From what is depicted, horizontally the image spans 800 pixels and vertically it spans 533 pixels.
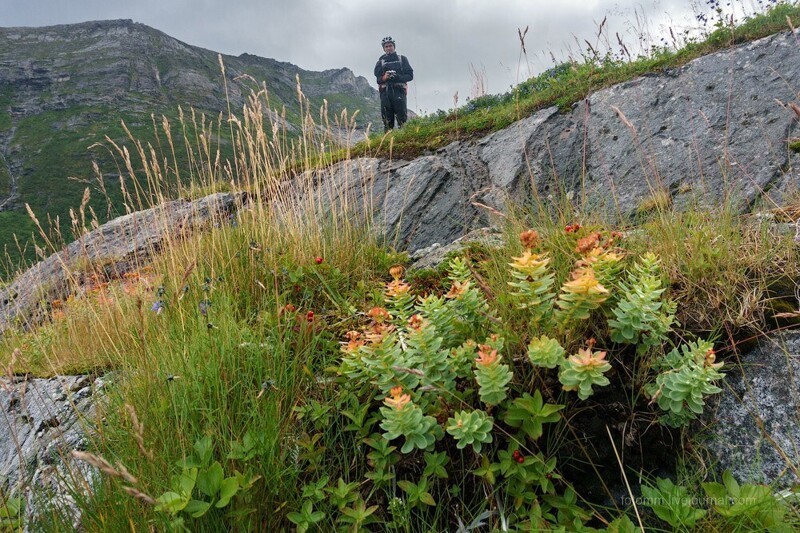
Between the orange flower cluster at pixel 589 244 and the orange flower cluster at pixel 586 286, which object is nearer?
the orange flower cluster at pixel 586 286

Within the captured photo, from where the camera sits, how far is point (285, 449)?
1.71 m

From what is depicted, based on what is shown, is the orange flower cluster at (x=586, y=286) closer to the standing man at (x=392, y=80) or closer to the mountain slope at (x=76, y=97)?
the standing man at (x=392, y=80)

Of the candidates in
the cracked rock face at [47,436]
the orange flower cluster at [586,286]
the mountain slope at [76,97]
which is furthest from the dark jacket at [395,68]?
the mountain slope at [76,97]

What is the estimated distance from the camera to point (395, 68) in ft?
42.3

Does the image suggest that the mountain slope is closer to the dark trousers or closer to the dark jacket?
the dark jacket

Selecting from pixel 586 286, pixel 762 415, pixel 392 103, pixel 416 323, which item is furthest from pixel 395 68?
pixel 762 415

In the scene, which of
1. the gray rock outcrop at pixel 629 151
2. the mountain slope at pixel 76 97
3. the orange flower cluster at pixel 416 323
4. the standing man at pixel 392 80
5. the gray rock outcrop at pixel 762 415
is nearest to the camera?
the gray rock outcrop at pixel 762 415

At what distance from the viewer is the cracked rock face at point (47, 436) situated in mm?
1978

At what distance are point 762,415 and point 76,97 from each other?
14134 centimetres

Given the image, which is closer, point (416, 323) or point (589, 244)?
point (416, 323)

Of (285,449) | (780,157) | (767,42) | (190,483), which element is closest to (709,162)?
(780,157)

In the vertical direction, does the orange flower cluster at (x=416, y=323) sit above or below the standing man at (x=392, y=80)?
below

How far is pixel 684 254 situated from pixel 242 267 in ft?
9.28

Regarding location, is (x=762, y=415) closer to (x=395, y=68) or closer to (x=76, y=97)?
(x=395, y=68)
